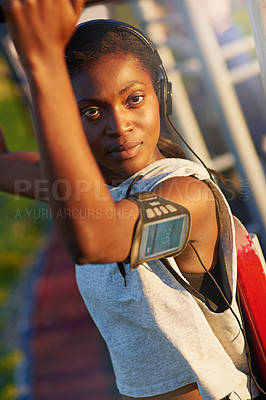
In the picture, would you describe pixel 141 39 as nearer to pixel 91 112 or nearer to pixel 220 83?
pixel 91 112

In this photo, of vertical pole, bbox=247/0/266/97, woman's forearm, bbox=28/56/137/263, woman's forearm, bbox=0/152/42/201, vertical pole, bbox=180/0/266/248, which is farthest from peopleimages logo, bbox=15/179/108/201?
vertical pole, bbox=180/0/266/248

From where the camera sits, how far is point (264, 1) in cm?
92

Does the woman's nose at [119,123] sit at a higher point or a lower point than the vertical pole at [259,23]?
lower

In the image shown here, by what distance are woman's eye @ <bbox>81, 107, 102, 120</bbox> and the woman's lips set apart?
0.24 feet

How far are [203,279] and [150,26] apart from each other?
300cm

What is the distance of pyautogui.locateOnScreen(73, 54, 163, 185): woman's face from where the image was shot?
897 millimetres

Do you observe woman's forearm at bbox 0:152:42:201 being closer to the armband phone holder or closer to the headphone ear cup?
the headphone ear cup

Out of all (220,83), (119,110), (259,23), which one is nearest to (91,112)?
(119,110)

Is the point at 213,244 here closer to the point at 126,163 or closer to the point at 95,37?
the point at 126,163

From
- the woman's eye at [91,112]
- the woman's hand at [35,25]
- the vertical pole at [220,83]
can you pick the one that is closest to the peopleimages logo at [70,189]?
the woman's hand at [35,25]

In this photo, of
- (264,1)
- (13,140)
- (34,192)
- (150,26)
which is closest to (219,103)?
(150,26)

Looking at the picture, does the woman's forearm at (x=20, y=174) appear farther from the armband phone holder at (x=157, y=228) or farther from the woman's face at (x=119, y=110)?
the armband phone holder at (x=157, y=228)

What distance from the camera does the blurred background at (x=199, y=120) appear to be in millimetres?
2957

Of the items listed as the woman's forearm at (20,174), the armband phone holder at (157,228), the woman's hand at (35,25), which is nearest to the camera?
the woman's hand at (35,25)
